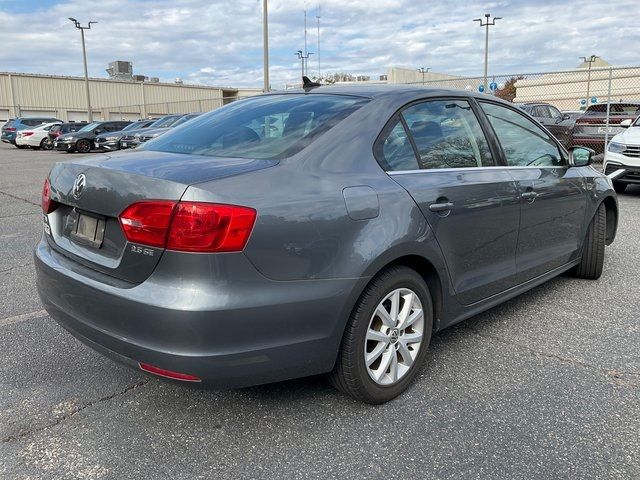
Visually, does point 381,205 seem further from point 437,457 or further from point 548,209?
point 548,209

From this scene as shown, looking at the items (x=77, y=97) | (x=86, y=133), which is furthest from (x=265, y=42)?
(x=77, y=97)

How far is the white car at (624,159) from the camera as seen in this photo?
8.85 meters

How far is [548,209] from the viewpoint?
3910 millimetres

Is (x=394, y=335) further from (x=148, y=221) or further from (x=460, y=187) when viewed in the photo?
(x=148, y=221)

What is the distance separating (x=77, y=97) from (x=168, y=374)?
5414 cm

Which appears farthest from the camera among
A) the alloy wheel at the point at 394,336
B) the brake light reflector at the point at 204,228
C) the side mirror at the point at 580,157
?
the side mirror at the point at 580,157

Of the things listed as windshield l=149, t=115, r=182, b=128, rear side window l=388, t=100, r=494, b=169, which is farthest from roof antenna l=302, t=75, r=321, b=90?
windshield l=149, t=115, r=182, b=128

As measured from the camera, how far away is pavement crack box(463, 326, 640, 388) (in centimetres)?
308

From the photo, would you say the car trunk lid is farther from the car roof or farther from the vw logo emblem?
the car roof

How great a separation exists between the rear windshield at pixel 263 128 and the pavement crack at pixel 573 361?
181 centimetres

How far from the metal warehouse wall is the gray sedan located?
41.4 m

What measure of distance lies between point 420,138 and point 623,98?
13.8 m

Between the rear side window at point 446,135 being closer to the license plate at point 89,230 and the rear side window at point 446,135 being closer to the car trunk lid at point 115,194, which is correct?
the car trunk lid at point 115,194

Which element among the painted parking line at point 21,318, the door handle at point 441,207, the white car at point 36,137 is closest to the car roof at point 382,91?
the door handle at point 441,207
